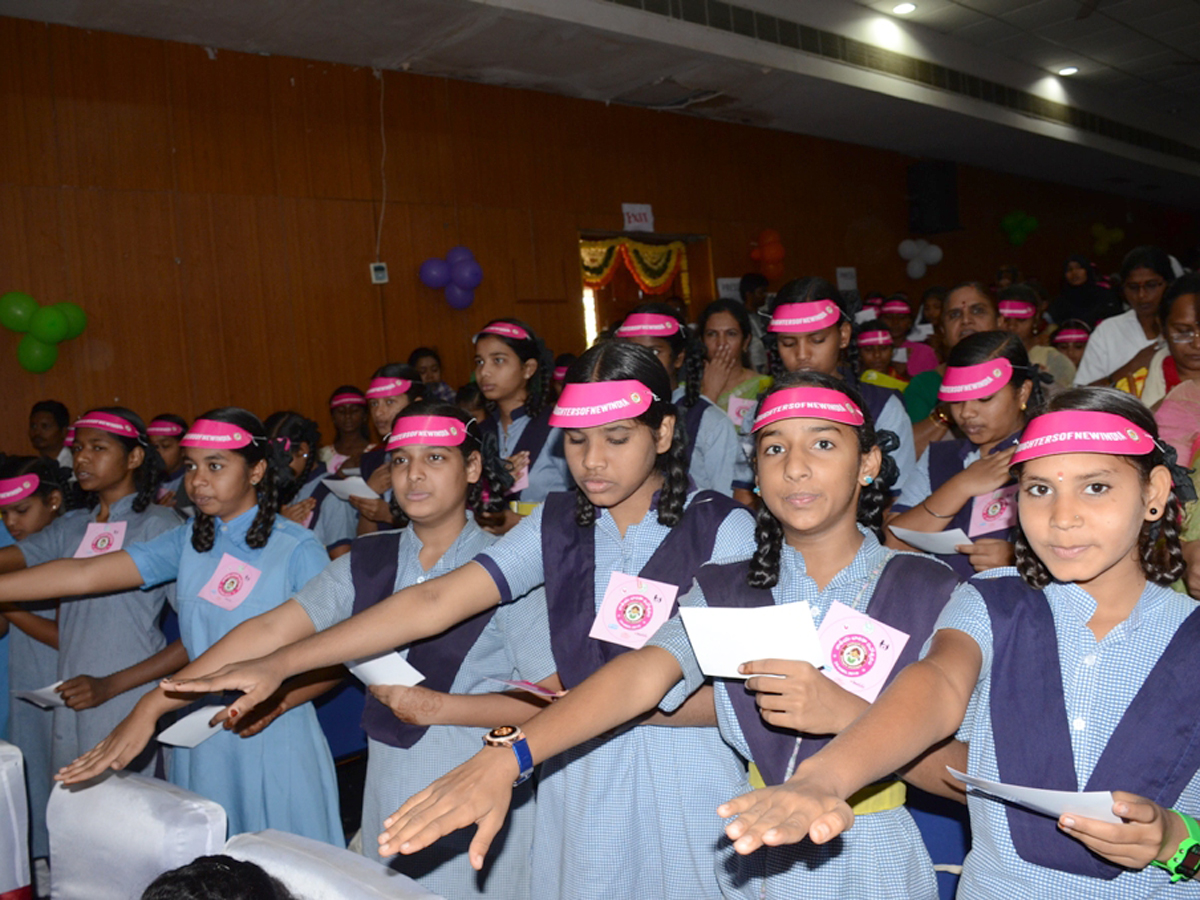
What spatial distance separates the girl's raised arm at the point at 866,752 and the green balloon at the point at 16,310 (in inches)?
225

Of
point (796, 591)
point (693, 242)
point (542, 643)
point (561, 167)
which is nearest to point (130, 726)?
point (542, 643)

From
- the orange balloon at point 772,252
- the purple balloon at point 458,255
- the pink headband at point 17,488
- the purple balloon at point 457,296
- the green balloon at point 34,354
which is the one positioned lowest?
the pink headband at point 17,488

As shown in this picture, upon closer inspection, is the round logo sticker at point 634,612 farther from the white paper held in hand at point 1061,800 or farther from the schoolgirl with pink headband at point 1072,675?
the white paper held in hand at point 1061,800

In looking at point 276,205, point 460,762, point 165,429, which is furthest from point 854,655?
point 276,205

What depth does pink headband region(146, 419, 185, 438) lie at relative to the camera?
4.90 metres

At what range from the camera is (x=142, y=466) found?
345 centimetres

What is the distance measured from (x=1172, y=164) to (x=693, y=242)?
325 inches

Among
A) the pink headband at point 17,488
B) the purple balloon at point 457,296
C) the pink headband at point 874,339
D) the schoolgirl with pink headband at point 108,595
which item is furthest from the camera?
the purple balloon at point 457,296

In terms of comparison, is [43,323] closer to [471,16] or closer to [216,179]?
[216,179]

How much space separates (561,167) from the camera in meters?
8.25

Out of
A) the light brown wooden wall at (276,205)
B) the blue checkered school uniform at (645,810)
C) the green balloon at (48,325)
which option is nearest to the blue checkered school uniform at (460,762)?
the blue checkered school uniform at (645,810)

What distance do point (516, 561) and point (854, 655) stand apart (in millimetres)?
765

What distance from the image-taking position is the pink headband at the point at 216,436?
9.19 feet

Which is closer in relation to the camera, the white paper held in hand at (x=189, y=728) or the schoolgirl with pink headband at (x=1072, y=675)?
the schoolgirl with pink headband at (x=1072, y=675)
